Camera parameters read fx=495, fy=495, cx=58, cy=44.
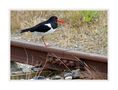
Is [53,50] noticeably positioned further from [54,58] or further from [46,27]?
[46,27]

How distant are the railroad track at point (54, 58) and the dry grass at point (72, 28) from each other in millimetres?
64

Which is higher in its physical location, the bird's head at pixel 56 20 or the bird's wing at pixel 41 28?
the bird's head at pixel 56 20

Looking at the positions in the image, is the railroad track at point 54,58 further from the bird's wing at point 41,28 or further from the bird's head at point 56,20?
the bird's head at point 56,20

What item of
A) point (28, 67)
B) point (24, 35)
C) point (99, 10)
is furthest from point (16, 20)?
point (99, 10)

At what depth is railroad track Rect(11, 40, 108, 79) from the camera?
4457mm

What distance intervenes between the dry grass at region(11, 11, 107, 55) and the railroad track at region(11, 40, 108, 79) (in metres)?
0.06

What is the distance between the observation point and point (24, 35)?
4.50 m

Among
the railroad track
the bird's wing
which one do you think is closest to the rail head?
the railroad track

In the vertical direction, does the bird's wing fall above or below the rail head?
above

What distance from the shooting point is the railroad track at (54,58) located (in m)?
4.46

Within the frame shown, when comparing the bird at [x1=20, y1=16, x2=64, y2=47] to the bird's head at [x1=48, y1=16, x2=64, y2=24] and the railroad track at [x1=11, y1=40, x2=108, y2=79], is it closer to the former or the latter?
the bird's head at [x1=48, y1=16, x2=64, y2=24]

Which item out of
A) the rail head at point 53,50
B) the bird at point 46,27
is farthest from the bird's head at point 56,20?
the rail head at point 53,50
